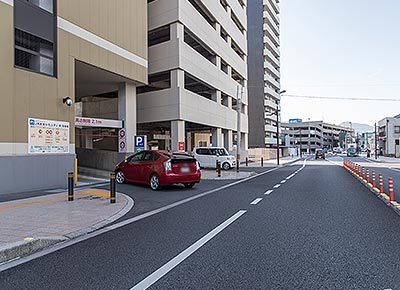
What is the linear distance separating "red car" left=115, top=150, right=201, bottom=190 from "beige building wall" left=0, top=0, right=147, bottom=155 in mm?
3257

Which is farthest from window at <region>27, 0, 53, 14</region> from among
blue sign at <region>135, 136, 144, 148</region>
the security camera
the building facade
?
blue sign at <region>135, 136, 144, 148</region>

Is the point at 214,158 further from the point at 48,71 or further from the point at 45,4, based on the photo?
the point at 45,4

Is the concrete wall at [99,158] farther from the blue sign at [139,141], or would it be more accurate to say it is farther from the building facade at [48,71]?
the building facade at [48,71]

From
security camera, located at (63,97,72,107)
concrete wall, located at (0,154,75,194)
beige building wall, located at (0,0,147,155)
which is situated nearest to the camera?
concrete wall, located at (0,154,75,194)

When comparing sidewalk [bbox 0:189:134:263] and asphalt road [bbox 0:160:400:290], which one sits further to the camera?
sidewalk [bbox 0:189:134:263]

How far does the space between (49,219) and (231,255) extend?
15.0 ft

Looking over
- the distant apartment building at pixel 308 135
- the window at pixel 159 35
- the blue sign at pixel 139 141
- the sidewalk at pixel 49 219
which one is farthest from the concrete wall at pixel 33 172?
the distant apartment building at pixel 308 135

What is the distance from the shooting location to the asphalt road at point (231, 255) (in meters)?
4.09

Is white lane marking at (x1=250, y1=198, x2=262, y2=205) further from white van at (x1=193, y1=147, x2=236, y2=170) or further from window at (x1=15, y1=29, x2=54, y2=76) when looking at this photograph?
white van at (x1=193, y1=147, x2=236, y2=170)

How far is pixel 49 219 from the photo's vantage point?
7.61 m

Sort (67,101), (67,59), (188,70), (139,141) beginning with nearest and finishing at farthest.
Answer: (67,101)
(67,59)
(139,141)
(188,70)

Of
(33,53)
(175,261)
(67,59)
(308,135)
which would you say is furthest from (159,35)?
(308,135)

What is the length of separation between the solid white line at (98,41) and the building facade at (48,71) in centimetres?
4

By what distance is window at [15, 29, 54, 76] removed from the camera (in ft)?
41.9
